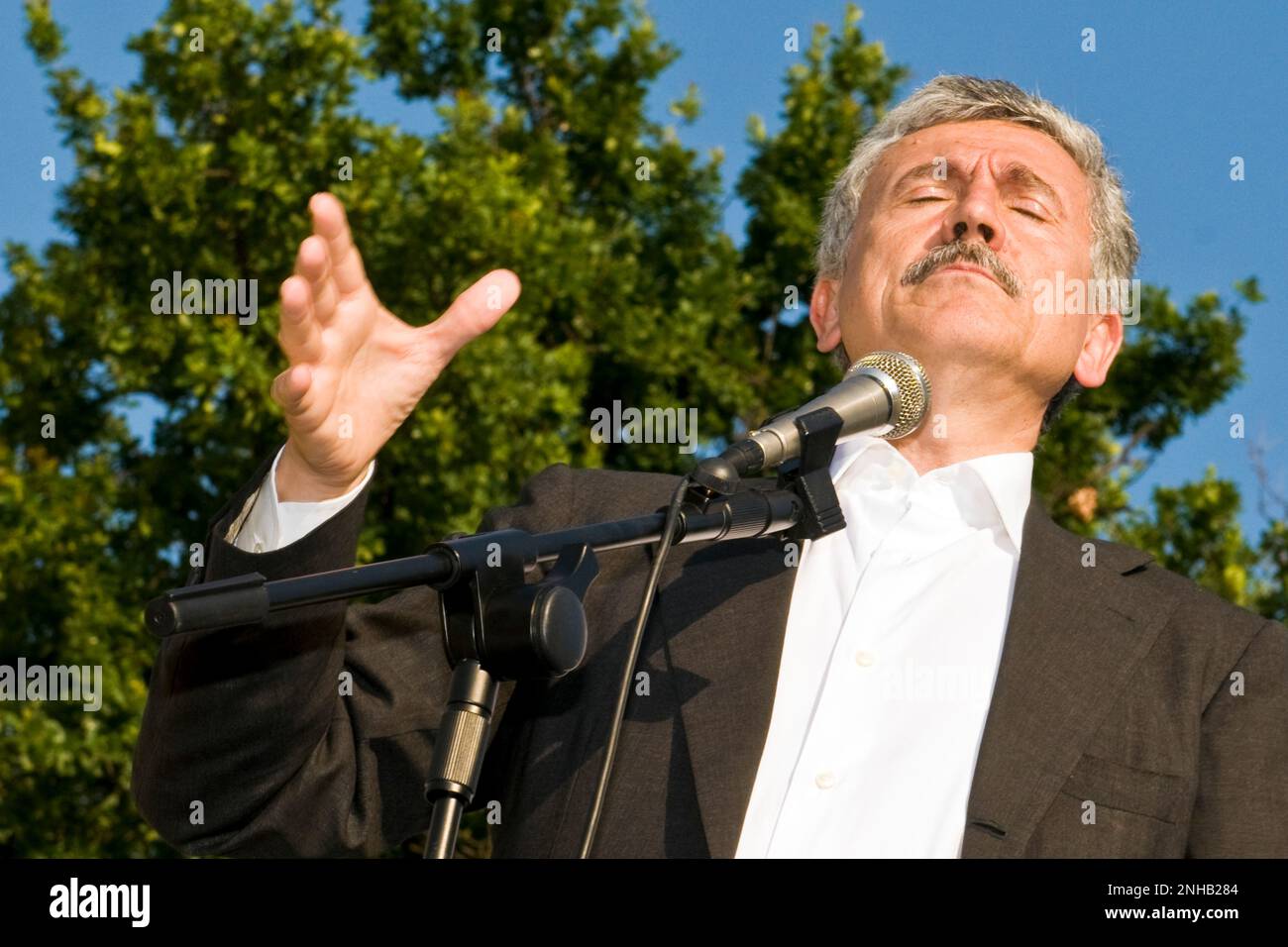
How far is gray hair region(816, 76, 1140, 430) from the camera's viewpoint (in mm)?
4086

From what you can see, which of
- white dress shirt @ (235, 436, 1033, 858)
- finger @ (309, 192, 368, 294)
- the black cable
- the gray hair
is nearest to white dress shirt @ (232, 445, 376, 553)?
white dress shirt @ (235, 436, 1033, 858)

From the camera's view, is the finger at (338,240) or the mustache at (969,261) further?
the mustache at (969,261)

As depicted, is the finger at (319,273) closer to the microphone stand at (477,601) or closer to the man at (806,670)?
the man at (806,670)

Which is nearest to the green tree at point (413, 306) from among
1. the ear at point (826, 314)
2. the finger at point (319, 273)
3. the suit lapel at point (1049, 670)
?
the ear at point (826, 314)

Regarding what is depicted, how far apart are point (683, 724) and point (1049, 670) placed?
711 mm

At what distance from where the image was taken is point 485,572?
218cm

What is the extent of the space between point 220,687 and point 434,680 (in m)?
0.57

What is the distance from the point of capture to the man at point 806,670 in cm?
260

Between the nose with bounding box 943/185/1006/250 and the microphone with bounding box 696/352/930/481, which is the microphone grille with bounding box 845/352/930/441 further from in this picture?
the nose with bounding box 943/185/1006/250

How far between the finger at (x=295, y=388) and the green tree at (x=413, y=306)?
19.2ft

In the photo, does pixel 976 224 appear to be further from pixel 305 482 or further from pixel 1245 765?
pixel 305 482

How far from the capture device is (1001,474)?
11.8 feet
